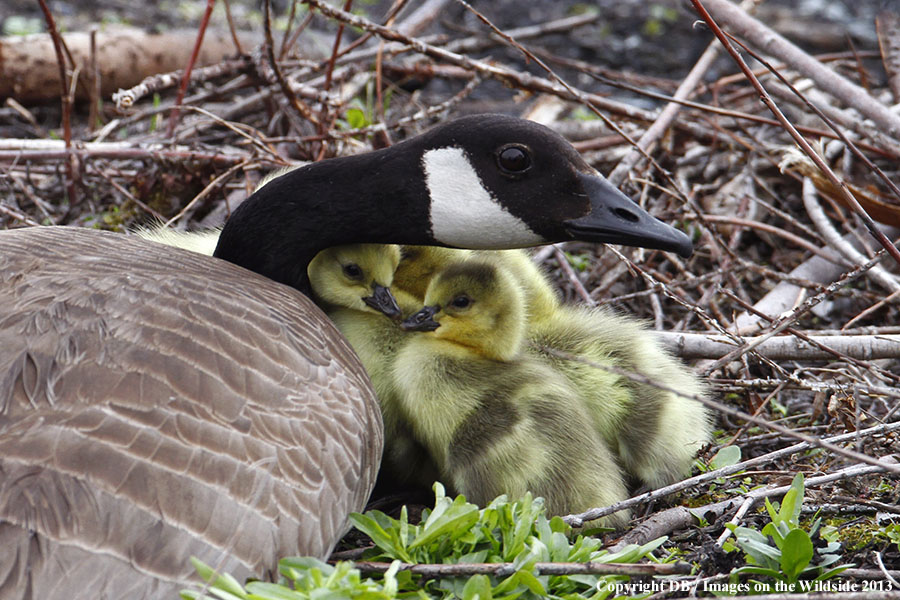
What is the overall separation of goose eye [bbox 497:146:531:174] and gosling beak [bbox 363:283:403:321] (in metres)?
0.60

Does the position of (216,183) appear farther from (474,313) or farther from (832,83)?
(832,83)

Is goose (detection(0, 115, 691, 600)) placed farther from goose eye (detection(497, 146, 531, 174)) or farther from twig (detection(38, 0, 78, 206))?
twig (detection(38, 0, 78, 206))

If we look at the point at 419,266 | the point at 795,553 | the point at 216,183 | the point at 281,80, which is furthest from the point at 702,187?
the point at 795,553

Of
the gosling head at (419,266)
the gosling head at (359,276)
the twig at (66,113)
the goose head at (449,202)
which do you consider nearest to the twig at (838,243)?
the goose head at (449,202)

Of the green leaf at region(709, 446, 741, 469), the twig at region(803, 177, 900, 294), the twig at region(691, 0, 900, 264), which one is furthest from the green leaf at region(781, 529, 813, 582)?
the twig at region(803, 177, 900, 294)

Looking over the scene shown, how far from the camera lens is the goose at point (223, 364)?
7.38ft

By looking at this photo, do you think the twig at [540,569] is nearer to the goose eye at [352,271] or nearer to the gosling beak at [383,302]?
the gosling beak at [383,302]

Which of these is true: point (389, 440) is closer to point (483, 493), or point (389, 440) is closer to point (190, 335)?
point (483, 493)

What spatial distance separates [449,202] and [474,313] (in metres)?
0.38

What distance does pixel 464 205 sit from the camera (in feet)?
10.9

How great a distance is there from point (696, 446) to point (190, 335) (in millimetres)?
1792

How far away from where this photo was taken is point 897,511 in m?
2.92

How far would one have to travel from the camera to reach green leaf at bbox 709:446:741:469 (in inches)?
135

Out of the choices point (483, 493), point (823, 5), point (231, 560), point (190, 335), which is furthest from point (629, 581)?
point (823, 5)
